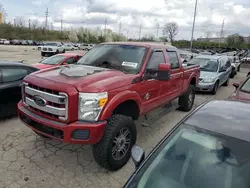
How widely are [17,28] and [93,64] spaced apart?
257 ft

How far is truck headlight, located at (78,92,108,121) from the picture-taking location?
9.50ft

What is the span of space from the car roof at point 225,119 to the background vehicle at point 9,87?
14.3ft

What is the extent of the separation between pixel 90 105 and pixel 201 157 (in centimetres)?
158

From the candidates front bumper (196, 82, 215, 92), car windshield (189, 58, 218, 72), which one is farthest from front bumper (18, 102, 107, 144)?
car windshield (189, 58, 218, 72)

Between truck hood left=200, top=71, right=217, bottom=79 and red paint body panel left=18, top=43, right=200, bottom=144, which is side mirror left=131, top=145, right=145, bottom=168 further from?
truck hood left=200, top=71, right=217, bottom=79

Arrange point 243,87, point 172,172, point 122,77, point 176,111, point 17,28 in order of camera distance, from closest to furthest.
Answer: point 172,172 → point 122,77 → point 243,87 → point 176,111 → point 17,28

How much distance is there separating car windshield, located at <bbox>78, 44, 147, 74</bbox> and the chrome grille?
1274 mm

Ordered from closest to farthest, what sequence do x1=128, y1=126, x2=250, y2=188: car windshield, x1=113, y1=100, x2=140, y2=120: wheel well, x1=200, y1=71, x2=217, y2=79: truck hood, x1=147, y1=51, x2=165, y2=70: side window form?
x1=128, y1=126, x2=250, y2=188: car windshield
x1=113, y1=100, x2=140, y2=120: wheel well
x1=147, y1=51, x2=165, y2=70: side window
x1=200, y1=71, x2=217, y2=79: truck hood

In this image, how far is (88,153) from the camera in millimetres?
3871

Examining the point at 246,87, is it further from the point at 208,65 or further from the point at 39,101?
the point at 208,65

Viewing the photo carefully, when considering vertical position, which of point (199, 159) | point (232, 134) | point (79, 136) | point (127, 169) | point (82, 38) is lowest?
point (127, 169)

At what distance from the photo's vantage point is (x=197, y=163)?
1.88m

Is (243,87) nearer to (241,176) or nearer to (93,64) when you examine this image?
(93,64)

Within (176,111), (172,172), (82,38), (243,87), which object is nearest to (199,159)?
(172,172)
